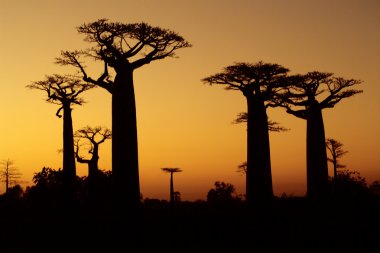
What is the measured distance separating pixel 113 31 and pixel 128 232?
5203 millimetres

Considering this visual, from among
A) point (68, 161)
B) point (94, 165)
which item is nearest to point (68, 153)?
point (68, 161)

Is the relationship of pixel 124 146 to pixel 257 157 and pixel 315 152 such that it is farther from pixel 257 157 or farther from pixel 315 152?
pixel 315 152

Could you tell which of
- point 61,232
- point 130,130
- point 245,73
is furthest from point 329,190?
point 61,232

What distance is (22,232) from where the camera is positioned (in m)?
14.6

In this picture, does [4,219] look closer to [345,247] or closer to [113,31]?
[113,31]

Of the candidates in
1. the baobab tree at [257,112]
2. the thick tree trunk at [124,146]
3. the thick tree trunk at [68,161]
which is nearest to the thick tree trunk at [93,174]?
the thick tree trunk at [68,161]

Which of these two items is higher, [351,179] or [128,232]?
[351,179]

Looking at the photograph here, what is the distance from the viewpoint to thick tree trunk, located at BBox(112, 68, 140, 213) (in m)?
14.1

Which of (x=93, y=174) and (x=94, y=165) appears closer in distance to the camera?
(x=94, y=165)

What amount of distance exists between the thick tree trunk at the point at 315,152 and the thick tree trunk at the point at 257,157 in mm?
2397

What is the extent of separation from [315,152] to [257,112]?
121 inches

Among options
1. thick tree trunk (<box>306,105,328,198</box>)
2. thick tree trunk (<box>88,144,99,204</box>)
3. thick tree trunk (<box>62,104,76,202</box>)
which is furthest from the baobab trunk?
thick tree trunk (<box>306,105,328,198</box>)

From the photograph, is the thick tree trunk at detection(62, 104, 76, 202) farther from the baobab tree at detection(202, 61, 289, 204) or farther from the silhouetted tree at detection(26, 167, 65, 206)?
the baobab tree at detection(202, 61, 289, 204)

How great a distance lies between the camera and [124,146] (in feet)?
47.3
